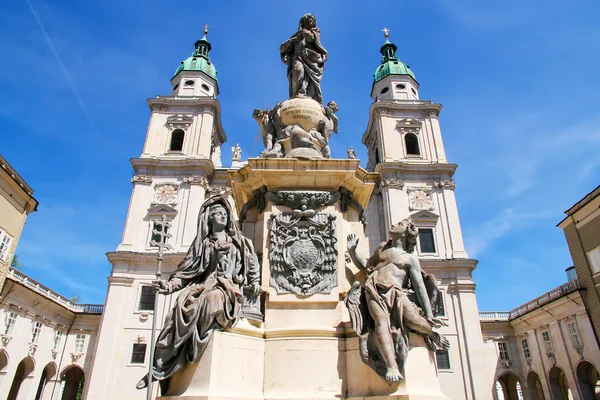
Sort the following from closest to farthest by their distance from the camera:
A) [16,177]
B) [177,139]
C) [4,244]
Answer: [4,244], [16,177], [177,139]

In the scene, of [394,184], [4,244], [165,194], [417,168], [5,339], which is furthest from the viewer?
[417,168]

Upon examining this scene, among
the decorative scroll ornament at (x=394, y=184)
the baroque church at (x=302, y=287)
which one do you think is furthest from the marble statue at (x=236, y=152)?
the decorative scroll ornament at (x=394, y=184)

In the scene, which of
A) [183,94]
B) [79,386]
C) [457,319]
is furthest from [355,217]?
[79,386]

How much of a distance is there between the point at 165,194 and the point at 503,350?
95.4ft

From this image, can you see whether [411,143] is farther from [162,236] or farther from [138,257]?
[162,236]

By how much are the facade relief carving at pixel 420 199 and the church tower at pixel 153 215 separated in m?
14.8

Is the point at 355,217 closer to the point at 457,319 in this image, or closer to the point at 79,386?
the point at 457,319

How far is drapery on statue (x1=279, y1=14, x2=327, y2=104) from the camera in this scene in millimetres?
8695

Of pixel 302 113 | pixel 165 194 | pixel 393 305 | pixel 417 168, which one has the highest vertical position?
pixel 417 168

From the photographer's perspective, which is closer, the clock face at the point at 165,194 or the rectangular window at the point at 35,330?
the rectangular window at the point at 35,330

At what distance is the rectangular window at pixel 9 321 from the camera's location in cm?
2586

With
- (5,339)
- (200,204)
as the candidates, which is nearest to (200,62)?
(200,204)

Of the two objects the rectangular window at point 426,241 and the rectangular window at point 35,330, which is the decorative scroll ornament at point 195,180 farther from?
the rectangular window at point 426,241

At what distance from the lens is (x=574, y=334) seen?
91.7 feet
